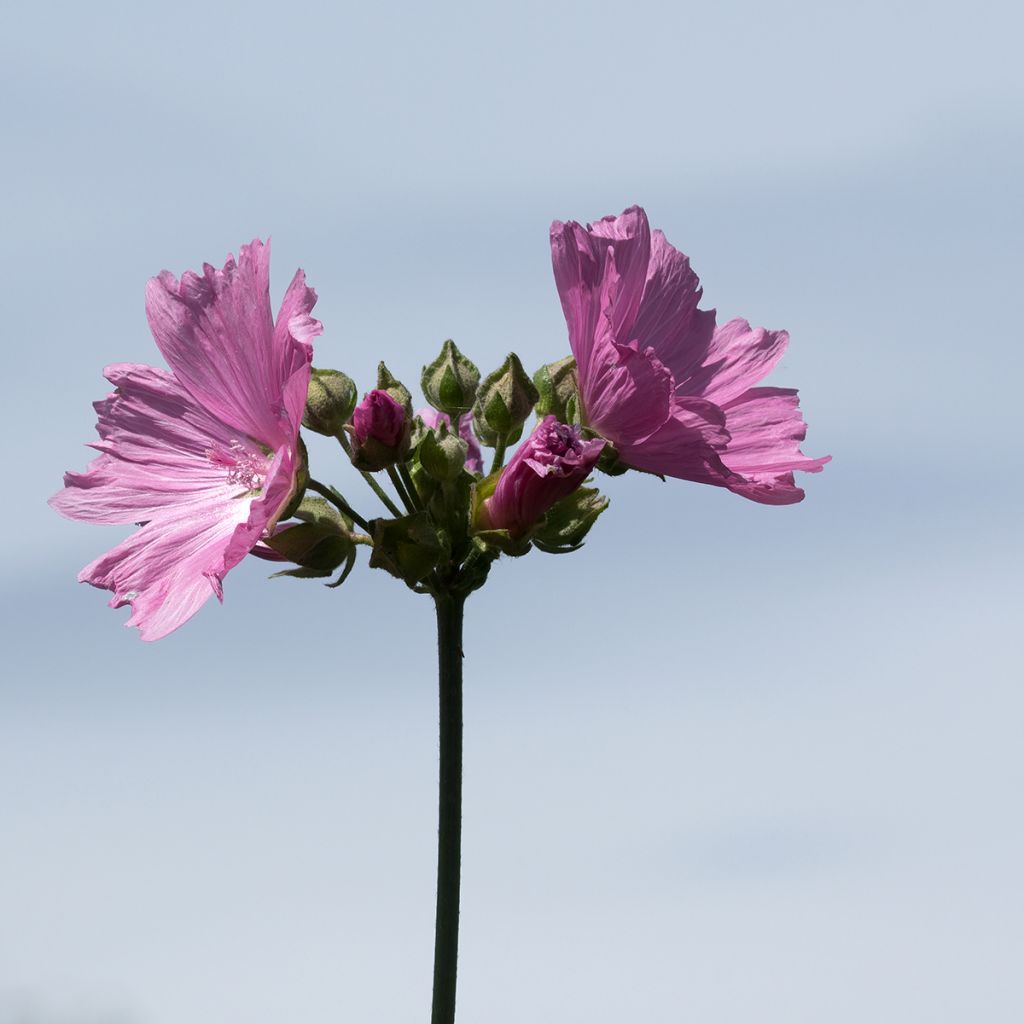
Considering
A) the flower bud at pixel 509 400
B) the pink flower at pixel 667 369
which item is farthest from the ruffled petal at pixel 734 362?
the flower bud at pixel 509 400

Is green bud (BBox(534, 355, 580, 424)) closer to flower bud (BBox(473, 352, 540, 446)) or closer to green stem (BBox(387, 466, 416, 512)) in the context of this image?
flower bud (BBox(473, 352, 540, 446))

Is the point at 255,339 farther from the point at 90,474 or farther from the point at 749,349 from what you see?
the point at 749,349

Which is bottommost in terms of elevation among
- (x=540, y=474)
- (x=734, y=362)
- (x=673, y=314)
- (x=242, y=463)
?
(x=540, y=474)

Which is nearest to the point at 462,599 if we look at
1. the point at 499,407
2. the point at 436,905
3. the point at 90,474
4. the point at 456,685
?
the point at 456,685

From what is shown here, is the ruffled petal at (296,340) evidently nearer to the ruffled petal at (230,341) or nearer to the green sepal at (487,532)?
the ruffled petal at (230,341)

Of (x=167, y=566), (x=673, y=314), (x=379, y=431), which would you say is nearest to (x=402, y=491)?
(x=379, y=431)

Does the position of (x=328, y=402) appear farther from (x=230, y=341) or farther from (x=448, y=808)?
(x=448, y=808)
